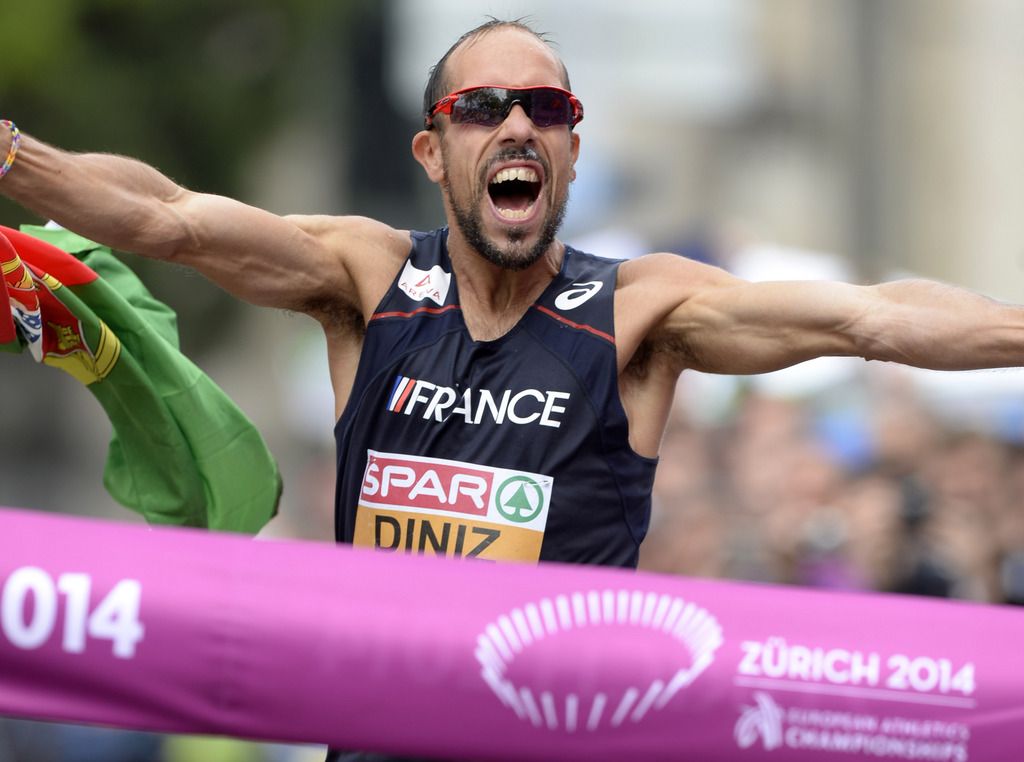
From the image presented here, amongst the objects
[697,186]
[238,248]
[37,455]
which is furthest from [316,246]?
[697,186]

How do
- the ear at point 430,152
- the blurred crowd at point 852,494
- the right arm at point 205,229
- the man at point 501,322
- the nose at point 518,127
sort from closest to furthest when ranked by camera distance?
the right arm at point 205,229
the man at point 501,322
the nose at point 518,127
the ear at point 430,152
the blurred crowd at point 852,494

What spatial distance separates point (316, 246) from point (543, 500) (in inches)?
34.6

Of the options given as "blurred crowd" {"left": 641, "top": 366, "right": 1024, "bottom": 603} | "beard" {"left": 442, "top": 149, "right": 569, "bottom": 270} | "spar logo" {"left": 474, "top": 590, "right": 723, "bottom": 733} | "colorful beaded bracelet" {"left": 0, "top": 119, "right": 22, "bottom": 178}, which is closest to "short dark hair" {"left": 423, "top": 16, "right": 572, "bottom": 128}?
"beard" {"left": 442, "top": 149, "right": 569, "bottom": 270}

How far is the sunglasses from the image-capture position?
4.64 m

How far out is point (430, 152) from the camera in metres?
4.93

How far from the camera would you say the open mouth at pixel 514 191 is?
466 centimetres

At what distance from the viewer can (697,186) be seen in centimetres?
2622

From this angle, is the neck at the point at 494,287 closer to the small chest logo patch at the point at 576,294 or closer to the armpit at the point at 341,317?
the small chest logo patch at the point at 576,294

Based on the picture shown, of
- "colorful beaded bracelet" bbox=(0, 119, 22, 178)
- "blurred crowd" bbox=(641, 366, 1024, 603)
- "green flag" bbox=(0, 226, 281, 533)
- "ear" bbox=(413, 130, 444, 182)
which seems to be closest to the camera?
"colorful beaded bracelet" bbox=(0, 119, 22, 178)

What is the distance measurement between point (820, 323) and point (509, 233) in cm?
82

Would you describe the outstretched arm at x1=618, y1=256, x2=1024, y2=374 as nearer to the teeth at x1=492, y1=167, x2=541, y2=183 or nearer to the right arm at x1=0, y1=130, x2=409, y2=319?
the teeth at x1=492, y1=167, x2=541, y2=183

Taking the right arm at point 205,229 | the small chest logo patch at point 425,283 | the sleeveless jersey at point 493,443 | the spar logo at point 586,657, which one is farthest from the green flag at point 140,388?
the spar logo at point 586,657

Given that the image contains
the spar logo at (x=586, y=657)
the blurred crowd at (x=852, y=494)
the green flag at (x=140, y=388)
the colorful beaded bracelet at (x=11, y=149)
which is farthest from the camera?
the blurred crowd at (x=852, y=494)

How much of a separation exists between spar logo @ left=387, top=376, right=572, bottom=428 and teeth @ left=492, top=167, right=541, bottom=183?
55cm
